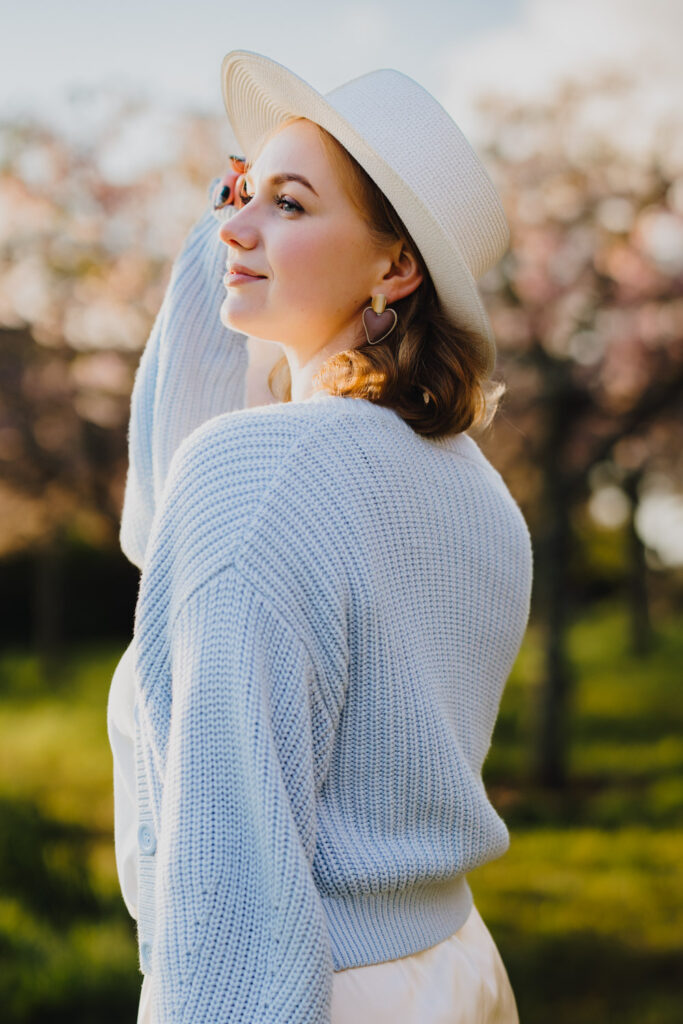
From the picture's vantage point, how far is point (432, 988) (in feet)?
3.87

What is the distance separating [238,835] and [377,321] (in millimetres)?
635

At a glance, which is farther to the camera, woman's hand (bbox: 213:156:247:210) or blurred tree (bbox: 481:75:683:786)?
blurred tree (bbox: 481:75:683:786)

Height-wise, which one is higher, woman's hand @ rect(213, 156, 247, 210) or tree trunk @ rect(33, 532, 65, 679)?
woman's hand @ rect(213, 156, 247, 210)

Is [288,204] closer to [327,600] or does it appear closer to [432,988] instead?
[327,600]

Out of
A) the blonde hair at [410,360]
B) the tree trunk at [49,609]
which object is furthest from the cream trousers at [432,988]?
the tree trunk at [49,609]

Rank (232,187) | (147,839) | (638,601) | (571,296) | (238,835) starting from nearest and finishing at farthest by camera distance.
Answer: (238,835) → (147,839) → (232,187) → (571,296) → (638,601)

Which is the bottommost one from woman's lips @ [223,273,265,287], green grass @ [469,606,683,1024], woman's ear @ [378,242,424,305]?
green grass @ [469,606,683,1024]

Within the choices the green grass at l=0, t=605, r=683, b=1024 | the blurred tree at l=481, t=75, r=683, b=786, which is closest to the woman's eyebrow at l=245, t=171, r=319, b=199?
the green grass at l=0, t=605, r=683, b=1024

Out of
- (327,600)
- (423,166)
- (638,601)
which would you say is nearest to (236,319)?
(423,166)

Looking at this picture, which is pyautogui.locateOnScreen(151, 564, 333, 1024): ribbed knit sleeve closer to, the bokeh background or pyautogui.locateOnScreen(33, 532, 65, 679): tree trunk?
the bokeh background

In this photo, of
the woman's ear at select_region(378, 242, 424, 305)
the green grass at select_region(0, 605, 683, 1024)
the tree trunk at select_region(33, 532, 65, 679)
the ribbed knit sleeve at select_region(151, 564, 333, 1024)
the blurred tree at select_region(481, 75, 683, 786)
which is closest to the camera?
the ribbed knit sleeve at select_region(151, 564, 333, 1024)

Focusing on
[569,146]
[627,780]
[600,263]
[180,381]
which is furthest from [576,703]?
[180,381]

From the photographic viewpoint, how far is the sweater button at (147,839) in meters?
1.12

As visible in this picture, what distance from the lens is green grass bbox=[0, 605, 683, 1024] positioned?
12.8ft
